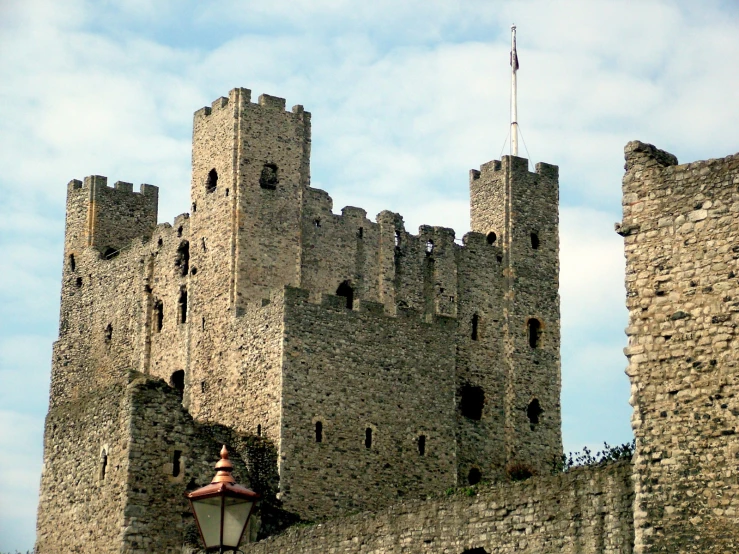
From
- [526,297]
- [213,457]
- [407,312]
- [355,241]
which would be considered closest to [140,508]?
[213,457]

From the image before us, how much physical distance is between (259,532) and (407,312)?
9443mm

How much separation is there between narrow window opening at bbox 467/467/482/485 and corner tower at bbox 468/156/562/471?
1.68m

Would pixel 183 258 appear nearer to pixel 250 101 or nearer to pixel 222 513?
pixel 250 101

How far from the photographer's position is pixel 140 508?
1325 inches

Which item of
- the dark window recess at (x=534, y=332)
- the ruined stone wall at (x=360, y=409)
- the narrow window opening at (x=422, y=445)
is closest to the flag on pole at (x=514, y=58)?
the dark window recess at (x=534, y=332)

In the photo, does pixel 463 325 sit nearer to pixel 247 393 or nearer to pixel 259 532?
pixel 247 393

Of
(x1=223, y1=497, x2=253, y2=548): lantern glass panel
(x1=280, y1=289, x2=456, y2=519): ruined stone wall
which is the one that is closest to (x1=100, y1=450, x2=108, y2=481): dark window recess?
(x1=280, y1=289, x2=456, y2=519): ruined stone wall

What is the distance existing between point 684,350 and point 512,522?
4906 mm

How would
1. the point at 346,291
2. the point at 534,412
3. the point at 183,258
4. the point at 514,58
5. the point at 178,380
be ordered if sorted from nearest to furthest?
the point at 346,291 → the point at 178,380 → the point at 534,412 → the point at 183,258 → the point at 514,58

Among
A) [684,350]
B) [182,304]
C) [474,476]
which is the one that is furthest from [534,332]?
[684,350]

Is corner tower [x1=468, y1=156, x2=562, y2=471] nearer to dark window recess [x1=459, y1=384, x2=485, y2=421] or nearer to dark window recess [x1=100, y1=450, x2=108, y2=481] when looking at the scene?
dark window recess [x1=459, y1=384, x2=485, y2=421]

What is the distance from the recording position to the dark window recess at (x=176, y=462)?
34.2 metres

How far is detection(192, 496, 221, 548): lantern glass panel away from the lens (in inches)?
743

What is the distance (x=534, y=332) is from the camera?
4797 cm
